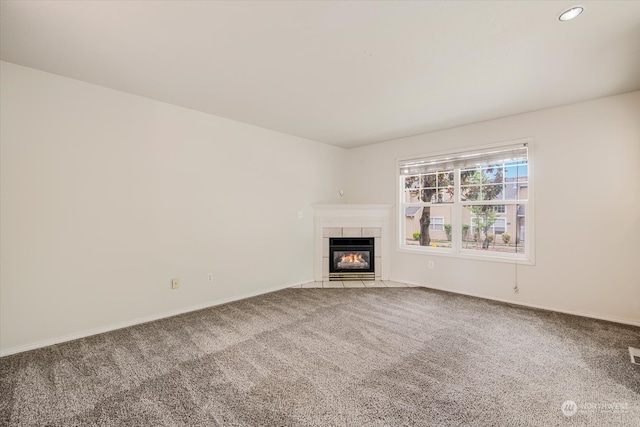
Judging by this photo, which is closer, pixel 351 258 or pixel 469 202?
pixel 469 202

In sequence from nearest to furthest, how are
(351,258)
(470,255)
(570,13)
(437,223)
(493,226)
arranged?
1. (570,13)
2. (493,226)
3. (470,255)
4. (437,223)
5. (351,258)

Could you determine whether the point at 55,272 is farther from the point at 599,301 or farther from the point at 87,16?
the point at 599,301

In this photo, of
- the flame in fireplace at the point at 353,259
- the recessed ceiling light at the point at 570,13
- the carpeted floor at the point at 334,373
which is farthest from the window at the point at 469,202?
the recessed ceiling light at the point at 570,13

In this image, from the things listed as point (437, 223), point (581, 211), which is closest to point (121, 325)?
point (437, 223)

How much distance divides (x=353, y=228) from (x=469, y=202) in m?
1.85

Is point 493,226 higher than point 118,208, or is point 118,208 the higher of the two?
point 118,208

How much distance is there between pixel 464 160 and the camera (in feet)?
13.5

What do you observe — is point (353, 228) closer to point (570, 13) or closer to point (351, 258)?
point (351, 258)

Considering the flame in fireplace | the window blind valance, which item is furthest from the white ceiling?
the flame in fireplace

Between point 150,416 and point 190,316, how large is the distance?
168cm

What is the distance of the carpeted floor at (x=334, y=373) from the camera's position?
1.67 meters

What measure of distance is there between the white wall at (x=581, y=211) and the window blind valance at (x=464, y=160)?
0.14m

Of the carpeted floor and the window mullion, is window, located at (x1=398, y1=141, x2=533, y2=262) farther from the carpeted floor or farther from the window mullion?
the carpeted floor

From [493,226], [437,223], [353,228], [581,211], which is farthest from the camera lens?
[353,228]
